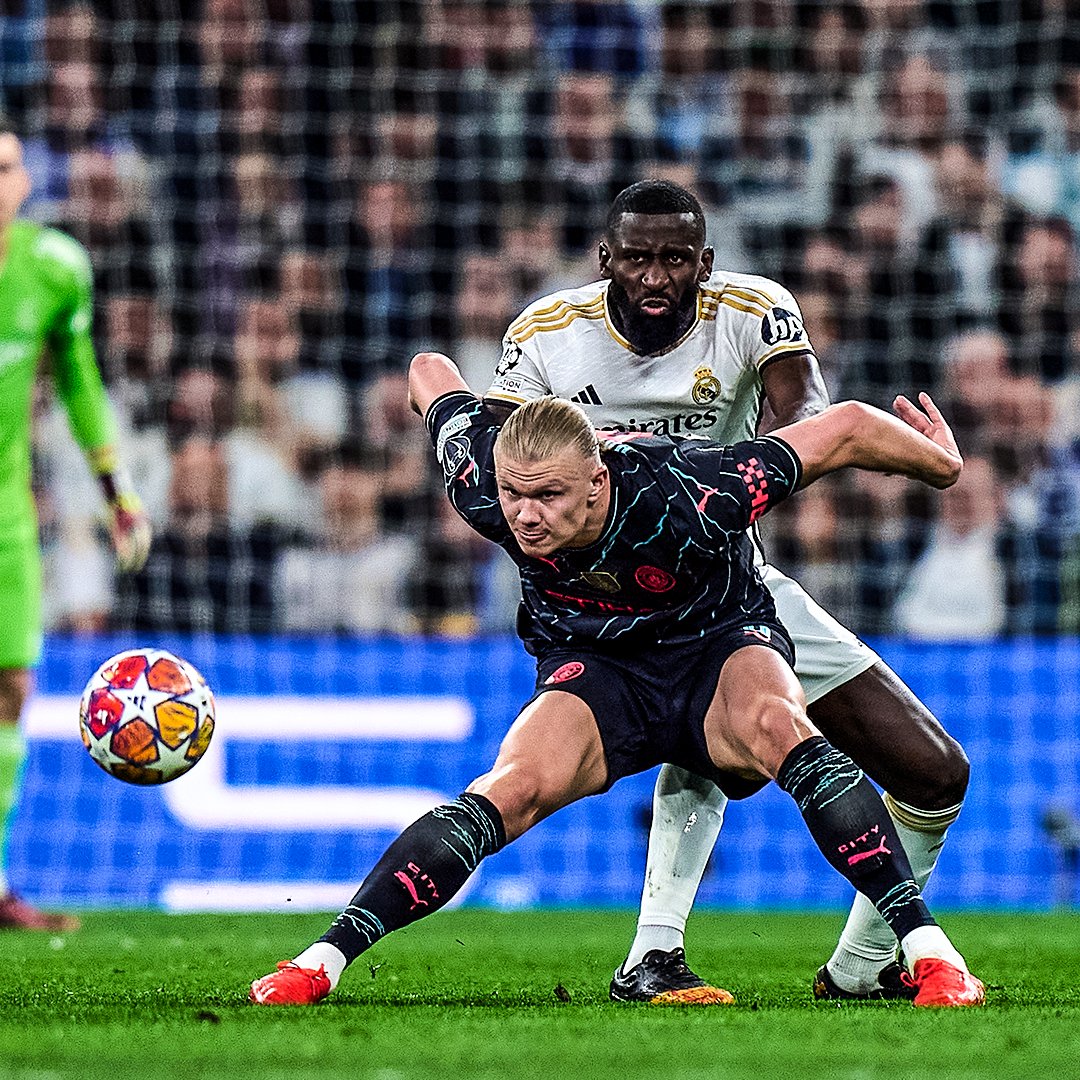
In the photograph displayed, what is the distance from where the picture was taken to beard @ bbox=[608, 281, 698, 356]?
4.92m

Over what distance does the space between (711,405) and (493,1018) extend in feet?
5.52

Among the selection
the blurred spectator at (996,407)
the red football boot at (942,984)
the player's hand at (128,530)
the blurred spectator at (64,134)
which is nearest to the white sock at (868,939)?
the red football boot at (942,984)

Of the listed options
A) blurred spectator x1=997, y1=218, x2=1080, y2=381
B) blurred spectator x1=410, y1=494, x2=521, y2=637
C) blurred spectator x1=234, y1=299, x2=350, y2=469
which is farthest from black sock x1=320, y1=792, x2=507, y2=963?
blurred spectator x1=997, y1=218, x2=1080, y2=381

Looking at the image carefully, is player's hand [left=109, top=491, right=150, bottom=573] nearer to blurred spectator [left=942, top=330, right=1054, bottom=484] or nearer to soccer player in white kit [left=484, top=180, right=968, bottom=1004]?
soccer player in white kit [left=484, top=180, right=968, bottom=1004]

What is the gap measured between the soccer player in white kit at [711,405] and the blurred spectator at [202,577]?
4757mm

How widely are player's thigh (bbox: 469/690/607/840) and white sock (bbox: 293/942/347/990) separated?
0.44 metres

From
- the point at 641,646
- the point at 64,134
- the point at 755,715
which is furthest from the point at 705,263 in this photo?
the point at 64,134

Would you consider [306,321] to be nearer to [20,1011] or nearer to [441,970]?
[441,970]

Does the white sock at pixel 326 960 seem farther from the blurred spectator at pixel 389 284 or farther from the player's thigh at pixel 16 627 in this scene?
the blurred spectator at pixel 389 284

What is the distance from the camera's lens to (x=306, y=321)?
34.9ft

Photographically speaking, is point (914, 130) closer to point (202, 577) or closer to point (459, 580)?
point (459, 580)

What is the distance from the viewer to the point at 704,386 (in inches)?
197

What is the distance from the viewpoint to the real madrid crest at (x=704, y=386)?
16.4ft

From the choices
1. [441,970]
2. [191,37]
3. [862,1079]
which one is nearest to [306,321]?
[191,37]
